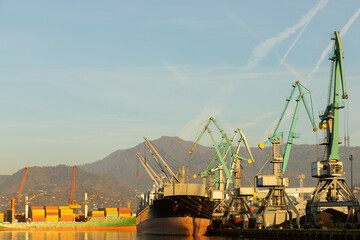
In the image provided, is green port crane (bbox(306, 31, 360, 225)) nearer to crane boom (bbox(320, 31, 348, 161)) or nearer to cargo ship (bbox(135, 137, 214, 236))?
crane boom (bbox(320, 31, 348, 161))

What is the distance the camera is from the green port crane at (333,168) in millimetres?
103312

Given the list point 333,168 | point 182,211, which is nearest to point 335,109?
point 333,168

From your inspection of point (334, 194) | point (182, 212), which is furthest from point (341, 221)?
point (182, 212)

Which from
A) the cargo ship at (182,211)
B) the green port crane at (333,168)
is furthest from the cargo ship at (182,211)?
the green port crane at (333,168)

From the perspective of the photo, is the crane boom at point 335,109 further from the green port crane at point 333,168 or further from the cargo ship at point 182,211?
the cargo ship at point 182,211

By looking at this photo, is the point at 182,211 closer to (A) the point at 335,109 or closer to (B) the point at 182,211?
(B) the point at 182,211

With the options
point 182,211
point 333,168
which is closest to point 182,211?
point 182,211

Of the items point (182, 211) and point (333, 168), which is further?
point (182, 211)

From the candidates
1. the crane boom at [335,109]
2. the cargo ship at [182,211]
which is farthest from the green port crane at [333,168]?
the cargo ship at [182,211]

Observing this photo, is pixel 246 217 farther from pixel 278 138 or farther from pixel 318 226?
pixel 318 226

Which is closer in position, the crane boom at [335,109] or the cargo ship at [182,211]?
the crane boom at [335,109]

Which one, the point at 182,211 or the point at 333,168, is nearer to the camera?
the point at 333,168

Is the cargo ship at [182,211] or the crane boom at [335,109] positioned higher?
the crane boom at [335,109]

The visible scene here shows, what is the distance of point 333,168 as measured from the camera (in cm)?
10406
